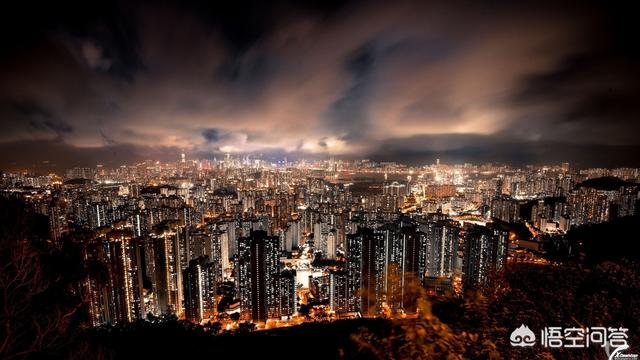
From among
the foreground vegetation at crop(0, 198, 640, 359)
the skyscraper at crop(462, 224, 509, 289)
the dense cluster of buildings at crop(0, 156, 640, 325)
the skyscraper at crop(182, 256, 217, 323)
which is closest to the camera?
the foreground vegetation at crop(0, 198, 640, 359)

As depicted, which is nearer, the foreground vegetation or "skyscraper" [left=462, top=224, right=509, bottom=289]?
the foreground vegetation

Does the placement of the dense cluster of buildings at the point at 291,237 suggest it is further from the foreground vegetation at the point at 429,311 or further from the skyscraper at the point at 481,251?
the foreground vegetation at the point at 429,311

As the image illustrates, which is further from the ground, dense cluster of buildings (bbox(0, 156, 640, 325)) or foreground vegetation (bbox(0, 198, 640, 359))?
foreground vegetation (bbox(0, 198, 640, 359))

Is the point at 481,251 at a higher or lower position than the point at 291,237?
higher

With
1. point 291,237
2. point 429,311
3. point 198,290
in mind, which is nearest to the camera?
point 429,311

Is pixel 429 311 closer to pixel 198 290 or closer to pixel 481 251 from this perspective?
pixel 198 290

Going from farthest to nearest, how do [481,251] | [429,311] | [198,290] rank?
[481,251] → [198,290] → [429,311]

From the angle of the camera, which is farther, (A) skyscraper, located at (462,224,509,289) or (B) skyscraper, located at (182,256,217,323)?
(A) skyscraper, located at (462,224,509,289)

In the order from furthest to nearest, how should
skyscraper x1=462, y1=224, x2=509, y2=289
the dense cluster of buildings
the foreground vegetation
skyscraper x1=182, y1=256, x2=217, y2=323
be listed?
skyscraper x1=462, y1=224, x2=509, y2=289
skyscraper x1=182, y1=256, x2=217, y2=323
the dense cluster of buildings
the foreground vegetation

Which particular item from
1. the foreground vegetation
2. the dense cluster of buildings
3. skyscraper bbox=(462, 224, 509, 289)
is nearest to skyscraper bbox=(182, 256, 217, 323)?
the dense cluster of buildings

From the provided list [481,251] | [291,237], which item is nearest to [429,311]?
[481,251]

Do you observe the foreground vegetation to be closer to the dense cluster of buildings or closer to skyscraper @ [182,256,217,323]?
the dense cluster of buildings
